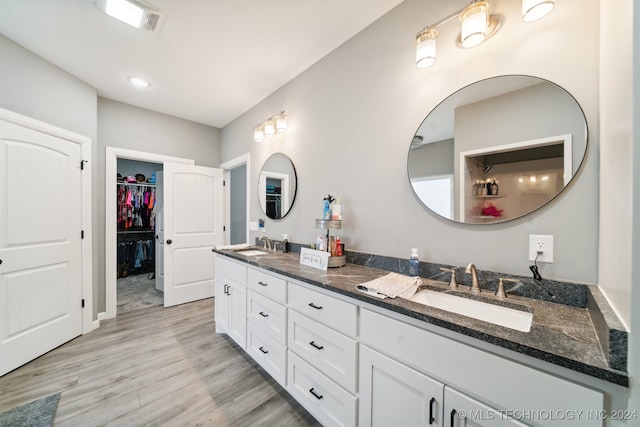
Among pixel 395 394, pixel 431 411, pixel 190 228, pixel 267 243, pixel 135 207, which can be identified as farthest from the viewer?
pixel 135 207

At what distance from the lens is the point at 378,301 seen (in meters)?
1.03

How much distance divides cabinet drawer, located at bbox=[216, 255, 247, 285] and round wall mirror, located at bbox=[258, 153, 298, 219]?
0.72 metres

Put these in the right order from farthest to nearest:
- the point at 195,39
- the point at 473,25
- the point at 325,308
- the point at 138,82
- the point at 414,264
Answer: the point at 138,82
the point at 195,39
the point at 414,264
the point at 325,308
the point at 473,25

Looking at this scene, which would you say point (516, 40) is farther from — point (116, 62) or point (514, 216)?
point (116, 62)

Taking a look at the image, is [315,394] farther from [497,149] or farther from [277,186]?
[277,186]

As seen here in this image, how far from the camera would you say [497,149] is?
118cm

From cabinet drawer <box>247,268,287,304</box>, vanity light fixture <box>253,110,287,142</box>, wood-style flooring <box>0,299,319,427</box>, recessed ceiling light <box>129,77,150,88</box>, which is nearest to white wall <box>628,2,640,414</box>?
cabinet drawer <box>247,268,287,304</box>

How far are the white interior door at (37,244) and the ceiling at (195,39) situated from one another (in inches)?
30.7

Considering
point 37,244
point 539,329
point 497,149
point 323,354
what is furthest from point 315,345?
point 37,244

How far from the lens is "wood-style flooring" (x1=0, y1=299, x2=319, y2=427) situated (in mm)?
1453

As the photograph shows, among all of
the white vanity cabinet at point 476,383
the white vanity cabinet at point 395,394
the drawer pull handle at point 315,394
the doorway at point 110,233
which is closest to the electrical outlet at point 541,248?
the white vanity cabinet at point 476,383

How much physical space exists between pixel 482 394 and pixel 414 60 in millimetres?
1749

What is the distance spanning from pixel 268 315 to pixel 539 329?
4.86ft

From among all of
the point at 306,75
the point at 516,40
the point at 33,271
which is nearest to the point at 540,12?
the point at 516,40
